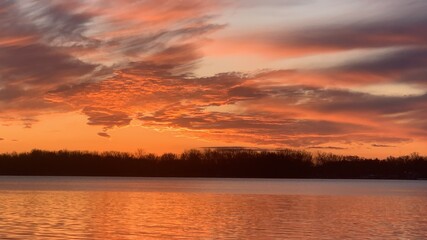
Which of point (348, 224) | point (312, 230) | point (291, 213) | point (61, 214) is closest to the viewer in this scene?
point (312, 230)

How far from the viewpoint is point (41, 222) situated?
1716 inches

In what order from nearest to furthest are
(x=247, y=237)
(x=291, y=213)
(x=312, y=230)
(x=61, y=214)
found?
(x=247, y=237), (x=312, y=230), (x=61, y=214), (x=291, y=213)

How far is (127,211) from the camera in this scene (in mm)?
56875

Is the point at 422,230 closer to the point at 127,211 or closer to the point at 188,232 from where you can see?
the point at 188,232

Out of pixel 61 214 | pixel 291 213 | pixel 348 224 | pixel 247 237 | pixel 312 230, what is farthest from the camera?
pixel 291 213

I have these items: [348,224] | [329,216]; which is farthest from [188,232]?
[329,216]

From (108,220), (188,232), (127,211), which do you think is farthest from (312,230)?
(127,211)

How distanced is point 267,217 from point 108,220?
40.5 ft

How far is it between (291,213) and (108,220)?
16605mm

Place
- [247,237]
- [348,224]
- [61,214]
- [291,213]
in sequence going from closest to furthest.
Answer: [247,237], [348,224], [61,214], [291,213]

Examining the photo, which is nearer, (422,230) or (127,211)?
(422,230)

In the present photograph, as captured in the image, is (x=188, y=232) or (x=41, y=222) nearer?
(x=188, y=232)

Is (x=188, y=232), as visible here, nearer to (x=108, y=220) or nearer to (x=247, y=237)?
(x=247, y=237)

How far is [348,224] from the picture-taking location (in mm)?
46844
